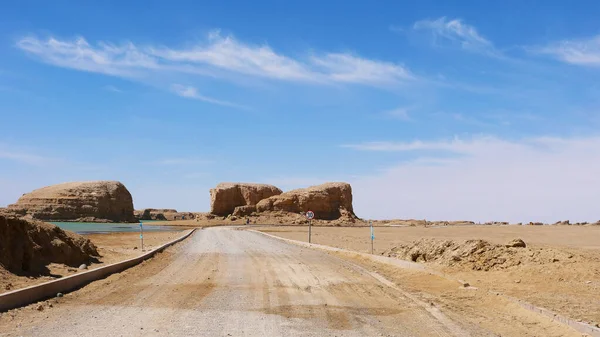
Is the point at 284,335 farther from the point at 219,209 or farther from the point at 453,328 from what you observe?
the point at 219,209

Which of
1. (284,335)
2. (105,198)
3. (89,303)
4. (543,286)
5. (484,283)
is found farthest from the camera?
(105,198)

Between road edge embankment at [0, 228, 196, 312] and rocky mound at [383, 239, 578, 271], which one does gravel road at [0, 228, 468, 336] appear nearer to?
road edge embankment at [0, 228, 196, 312]

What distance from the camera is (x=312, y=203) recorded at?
130250 mm

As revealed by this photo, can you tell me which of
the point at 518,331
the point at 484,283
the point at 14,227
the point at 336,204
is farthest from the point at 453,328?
the point at 336,204

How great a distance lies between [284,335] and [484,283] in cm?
856

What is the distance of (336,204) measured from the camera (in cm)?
13438

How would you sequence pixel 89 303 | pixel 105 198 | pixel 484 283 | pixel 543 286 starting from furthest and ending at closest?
pixel 105 198
pixel 484 283
pixel 543 286
pixel 89 303

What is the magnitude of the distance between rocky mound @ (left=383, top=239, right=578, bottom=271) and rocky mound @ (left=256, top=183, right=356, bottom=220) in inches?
4250

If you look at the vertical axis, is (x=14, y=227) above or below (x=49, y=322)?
above

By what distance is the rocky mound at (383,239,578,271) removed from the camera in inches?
628

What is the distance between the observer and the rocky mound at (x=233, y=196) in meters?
138

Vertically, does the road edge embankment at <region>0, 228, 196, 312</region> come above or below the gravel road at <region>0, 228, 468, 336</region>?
above

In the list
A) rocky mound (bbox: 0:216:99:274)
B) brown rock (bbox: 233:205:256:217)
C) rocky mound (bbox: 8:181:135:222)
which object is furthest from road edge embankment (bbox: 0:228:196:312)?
rocky mound (bbox: 8:181:135:222)

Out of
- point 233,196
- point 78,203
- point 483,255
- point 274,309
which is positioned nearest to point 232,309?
point 274,309
